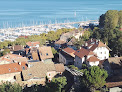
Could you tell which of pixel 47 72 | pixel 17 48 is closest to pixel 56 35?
pixel 17 48

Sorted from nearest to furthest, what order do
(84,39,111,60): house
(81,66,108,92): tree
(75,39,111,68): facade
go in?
(81,66,108,92): tree, (75,39,111,68): facade, (84,39,111,60): house

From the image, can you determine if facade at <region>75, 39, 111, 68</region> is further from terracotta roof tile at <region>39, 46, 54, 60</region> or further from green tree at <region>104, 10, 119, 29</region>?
green tree at <region>104, 10, 119, 29</region>

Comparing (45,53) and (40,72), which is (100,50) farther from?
(40,72)

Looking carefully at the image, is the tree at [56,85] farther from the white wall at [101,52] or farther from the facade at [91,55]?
the white wall at [101,52]

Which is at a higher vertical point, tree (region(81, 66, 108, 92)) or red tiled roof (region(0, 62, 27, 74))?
tree (region(81, 66, 108, 92))

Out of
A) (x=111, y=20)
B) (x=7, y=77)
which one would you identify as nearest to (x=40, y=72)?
(x=7, y=77)

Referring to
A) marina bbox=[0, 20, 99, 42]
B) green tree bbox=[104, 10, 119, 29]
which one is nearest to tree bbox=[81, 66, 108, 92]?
green tree bbox=[104, 10, 119, 29]

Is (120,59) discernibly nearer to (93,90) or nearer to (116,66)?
(116,66)
